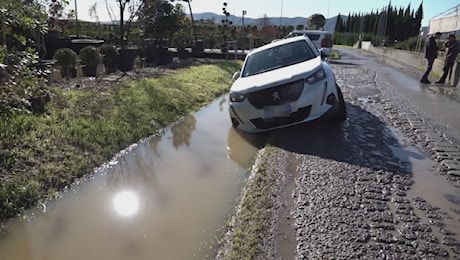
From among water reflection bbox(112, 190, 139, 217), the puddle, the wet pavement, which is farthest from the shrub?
the puddle

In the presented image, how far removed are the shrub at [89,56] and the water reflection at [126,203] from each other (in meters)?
7.74

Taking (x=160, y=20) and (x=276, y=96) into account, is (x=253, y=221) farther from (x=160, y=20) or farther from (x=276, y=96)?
(x=160, y=20)

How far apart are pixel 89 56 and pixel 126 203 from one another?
A: 319 inches

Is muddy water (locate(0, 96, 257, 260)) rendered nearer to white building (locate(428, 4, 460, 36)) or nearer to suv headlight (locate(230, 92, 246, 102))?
suv headlight (locate(230, 92, 246, 102))

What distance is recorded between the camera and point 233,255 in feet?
9.76

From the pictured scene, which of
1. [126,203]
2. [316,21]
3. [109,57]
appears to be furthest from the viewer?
[316,21]

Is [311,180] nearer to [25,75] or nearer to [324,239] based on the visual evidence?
[324,239]

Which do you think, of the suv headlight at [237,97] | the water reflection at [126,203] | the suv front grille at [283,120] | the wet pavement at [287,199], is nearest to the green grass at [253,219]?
the wet pavement at [287,199]

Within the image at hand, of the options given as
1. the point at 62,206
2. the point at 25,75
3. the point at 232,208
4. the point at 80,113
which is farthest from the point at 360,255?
the point at 80,113

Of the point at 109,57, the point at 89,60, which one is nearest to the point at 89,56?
the point at 89,60

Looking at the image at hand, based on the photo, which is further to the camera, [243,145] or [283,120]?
[243,145]

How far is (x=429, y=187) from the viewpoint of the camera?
4.20 m

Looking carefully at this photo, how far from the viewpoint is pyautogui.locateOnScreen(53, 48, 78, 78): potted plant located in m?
10.1

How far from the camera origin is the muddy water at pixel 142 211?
130 inches
